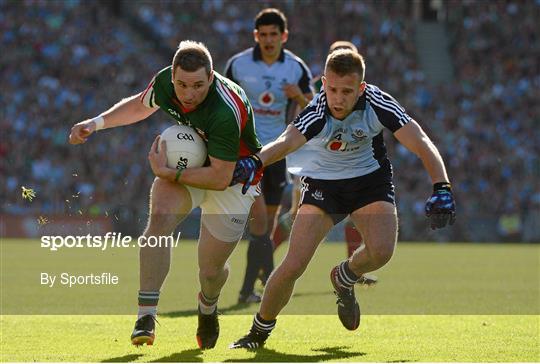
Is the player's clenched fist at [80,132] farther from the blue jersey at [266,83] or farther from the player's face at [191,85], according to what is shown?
the blue jersey at [266,83]

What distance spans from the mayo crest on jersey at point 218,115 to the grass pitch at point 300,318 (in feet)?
4.32

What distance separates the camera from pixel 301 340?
307 inches

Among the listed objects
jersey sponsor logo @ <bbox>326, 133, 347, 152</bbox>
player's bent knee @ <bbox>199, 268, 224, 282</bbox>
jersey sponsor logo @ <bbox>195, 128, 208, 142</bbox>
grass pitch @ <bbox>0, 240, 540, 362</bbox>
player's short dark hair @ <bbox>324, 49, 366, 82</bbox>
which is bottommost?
grass pitch @ <bbox>0, 240, 540, 362</bbox>

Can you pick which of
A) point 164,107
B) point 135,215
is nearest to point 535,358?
point 164,107

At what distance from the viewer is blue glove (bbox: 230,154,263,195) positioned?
6719 millimetres

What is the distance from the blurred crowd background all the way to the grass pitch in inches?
351

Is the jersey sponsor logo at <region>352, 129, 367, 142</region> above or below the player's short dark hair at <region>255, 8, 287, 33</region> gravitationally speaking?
below

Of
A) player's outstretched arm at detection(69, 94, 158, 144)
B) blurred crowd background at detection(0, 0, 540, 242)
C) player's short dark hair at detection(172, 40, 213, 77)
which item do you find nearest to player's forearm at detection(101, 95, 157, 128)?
player's outstretched arm at detection(69, 94, 158, 144)

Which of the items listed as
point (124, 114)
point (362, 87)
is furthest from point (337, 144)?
point (124, 114)

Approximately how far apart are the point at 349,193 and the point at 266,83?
3872 mm

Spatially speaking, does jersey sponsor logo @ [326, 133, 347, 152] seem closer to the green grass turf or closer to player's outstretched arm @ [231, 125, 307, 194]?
player's outstretched arm @ [231, 125, 307, 194]

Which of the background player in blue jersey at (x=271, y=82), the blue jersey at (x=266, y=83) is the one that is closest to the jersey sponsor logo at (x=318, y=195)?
the background player in blue jersey at (x=271, y=82)

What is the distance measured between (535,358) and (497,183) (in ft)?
63.7

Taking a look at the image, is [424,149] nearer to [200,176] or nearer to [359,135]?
[359,135]
